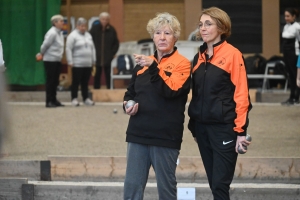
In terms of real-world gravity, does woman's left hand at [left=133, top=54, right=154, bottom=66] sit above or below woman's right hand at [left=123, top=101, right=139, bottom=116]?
above

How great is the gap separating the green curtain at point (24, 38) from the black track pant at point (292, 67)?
509cm

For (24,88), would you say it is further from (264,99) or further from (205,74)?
(205,74)

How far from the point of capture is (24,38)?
16.5 m

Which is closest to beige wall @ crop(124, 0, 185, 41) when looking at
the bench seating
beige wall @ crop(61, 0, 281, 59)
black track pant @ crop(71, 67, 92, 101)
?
beige wall @ crop(61, 0, 281, 59)

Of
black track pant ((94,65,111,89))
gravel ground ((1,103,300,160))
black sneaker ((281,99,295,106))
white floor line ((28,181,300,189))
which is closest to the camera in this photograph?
white floor line ((28,181,300,189))

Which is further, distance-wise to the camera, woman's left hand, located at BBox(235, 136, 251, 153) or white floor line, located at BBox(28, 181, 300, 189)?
white floor line, located at BBox(28, 181, 300, 189)

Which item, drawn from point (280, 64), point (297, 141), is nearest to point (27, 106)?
point (280, 64)

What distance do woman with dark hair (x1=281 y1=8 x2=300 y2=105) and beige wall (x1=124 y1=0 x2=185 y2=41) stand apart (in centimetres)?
339

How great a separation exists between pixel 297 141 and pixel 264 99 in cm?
468

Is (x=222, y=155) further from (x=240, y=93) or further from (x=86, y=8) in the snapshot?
(x=86, y=8)

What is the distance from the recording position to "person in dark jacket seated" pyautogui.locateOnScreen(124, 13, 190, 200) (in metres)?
5.90

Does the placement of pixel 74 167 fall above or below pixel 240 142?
below

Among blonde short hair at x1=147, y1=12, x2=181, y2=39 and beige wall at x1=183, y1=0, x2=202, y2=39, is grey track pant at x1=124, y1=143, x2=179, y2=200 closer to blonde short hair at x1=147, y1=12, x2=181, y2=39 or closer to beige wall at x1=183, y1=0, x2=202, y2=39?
blonde short hair at x1=147, y1=12, x2=181, y2=39

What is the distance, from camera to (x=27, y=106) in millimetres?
14641
